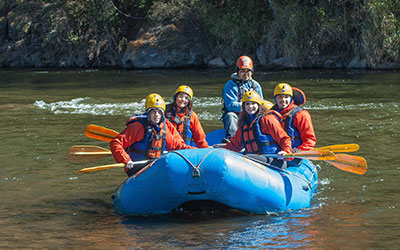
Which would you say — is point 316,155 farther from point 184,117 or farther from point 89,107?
point 89,107

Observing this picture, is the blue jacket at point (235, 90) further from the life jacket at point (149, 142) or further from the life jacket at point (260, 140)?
the life jacket at point (149, 142)

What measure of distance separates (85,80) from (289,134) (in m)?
14.4

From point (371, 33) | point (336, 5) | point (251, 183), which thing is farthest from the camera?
point (336, 5)

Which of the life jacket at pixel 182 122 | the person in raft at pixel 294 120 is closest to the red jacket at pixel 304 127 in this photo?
the person in raft at pixel 294 120

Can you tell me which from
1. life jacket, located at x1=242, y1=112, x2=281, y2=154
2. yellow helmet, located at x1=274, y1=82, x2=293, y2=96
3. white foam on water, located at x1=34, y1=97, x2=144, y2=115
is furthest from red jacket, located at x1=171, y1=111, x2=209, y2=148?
white foam on water, located at x1=34, y1=97, x2=144, y2=115

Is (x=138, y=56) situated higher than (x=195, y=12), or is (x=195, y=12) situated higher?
(x=195, y=12)

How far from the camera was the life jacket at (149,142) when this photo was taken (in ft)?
22.3

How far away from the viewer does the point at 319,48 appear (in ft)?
70.6

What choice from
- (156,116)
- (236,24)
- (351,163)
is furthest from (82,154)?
(236,24)

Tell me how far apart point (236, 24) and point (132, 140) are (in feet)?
55.6

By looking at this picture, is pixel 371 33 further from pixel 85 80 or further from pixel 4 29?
pixel 4 29

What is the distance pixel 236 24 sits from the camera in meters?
23.2

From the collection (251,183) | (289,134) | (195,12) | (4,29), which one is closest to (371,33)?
(195,12)

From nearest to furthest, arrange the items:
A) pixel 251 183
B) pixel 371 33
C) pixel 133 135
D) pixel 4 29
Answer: pixel 251 183 < pixel 133 135 < pixel 371 33 < pixel 4 29
